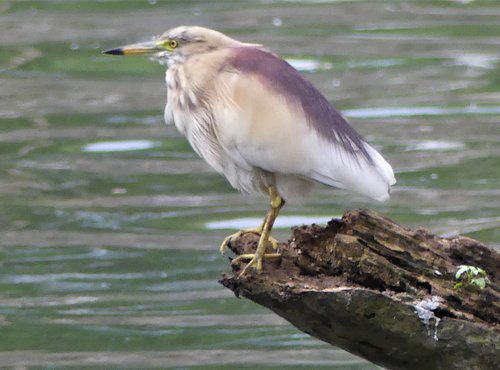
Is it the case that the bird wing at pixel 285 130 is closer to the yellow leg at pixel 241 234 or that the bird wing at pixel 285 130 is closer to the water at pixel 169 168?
the yellow leg at pixel 241 234

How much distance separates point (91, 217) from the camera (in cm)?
1138

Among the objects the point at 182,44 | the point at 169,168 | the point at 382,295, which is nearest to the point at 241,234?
the point at 182,44

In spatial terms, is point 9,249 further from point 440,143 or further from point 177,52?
point 177,52

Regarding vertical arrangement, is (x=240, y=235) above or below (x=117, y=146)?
above

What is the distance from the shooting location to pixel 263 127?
6.36 metres

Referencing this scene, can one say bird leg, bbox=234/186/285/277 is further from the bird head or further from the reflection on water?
the reflection on water

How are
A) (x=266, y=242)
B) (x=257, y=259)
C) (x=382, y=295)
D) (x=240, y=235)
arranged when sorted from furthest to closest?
1. (x=240, y=235)
2. (x=266, y=242)
3. (x=257, y=259)
4. (x=382, y=295)

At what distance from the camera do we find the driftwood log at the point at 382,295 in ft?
18.7

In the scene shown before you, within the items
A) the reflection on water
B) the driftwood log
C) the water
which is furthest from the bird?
the reflection on water

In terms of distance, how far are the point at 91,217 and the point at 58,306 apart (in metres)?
1.56

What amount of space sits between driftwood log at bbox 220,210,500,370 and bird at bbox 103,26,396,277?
0.30 m

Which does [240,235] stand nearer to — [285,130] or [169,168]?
[285,130]

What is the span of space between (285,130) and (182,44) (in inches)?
23.6

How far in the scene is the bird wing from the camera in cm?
627
